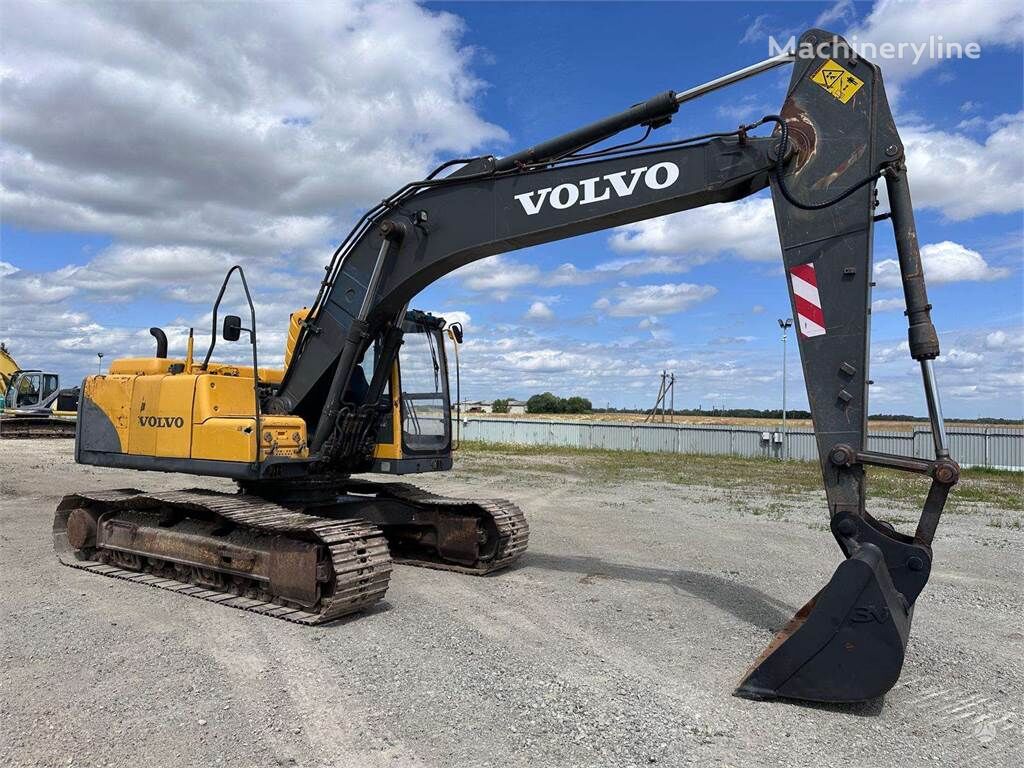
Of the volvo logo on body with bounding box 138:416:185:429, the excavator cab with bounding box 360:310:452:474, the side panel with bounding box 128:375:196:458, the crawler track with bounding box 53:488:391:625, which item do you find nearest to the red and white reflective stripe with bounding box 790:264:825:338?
the crawler track with bounding box 53:488:391:625

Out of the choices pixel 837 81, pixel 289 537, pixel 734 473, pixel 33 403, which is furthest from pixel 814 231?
pixel 33 403

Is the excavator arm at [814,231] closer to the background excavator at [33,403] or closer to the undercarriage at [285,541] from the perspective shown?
the undercarriage at [285,541]

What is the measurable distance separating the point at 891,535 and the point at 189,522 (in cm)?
633

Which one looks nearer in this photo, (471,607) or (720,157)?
(720,157)

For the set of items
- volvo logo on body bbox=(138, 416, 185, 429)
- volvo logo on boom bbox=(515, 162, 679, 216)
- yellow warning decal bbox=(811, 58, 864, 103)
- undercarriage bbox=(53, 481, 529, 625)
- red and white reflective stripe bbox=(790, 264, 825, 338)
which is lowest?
undercarriage bbox=(53, 481, 529, 625)

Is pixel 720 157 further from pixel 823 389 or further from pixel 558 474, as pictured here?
pixel 558 474

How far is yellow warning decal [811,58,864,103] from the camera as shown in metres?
5.45

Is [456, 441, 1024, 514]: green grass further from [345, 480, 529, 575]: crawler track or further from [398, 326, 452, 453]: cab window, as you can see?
[398, 326, 452, 453]: cab window

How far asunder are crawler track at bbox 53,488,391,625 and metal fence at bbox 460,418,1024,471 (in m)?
17.2

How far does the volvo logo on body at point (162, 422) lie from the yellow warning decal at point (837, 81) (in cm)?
647

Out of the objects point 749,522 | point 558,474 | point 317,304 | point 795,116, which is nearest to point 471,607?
point 317,304

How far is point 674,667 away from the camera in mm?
5246

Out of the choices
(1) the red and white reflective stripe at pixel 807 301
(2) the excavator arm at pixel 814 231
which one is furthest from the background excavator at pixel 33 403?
(1) the red and white reflective stripe at pixel 807 301

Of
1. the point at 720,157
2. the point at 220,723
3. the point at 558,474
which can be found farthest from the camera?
the point at 558,474
